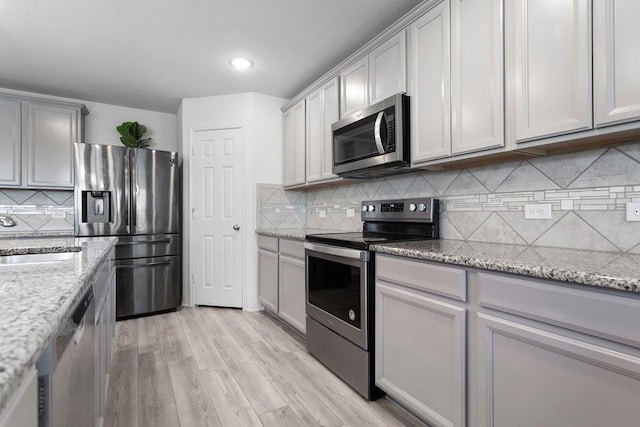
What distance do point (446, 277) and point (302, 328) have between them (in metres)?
1.50

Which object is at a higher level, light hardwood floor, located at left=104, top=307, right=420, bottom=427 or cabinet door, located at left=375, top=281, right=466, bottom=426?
cabinet door, located at left=375, top=281, right=466, bottom=426

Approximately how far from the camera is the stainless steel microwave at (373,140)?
1.98 metres

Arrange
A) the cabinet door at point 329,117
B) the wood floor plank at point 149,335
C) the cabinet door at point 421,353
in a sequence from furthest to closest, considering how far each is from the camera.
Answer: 1. the cabinet door at point 329,117
2. the wood floor plank at point 149,335
3. the cabinet door at point 421,353

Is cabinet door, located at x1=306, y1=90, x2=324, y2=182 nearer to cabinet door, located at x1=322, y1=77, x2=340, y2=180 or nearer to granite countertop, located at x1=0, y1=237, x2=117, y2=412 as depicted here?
cabinet door, located at x1=322, y1=77, x2=340, y2=180

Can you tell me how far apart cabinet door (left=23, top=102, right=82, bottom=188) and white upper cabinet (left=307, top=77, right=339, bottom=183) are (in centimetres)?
254

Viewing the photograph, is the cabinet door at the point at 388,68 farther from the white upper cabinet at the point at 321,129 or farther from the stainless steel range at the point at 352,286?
the stainless steel range at the point at 352,286

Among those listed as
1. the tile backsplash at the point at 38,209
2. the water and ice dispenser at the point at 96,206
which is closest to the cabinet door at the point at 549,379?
the water and ice dispenser at the point at 96,206

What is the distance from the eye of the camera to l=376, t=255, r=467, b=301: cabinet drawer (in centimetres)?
132

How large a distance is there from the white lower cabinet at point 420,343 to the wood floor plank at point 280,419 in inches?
18.6

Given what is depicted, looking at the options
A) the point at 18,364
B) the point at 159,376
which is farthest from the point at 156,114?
the point at 18,364

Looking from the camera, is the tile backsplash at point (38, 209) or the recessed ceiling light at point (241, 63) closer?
the recessed ceiling light at point (241, 63)

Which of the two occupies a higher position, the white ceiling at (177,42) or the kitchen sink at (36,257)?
the white ceiling at (177,42)

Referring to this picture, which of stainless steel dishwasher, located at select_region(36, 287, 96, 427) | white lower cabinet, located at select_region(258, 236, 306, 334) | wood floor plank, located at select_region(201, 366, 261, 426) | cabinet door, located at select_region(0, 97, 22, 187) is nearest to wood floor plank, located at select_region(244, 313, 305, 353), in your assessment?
white lower cabinet, located at select_region(258, 236, 306, 334)

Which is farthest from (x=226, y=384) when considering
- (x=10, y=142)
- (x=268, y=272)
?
(x=10, y=142)
